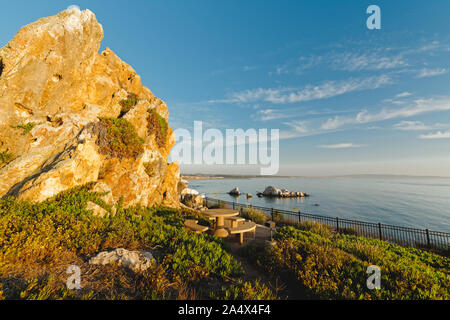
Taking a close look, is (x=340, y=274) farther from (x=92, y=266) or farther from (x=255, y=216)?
(x=255, y=216)

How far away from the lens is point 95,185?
8312mm

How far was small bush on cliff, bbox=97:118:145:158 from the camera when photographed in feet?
32.1

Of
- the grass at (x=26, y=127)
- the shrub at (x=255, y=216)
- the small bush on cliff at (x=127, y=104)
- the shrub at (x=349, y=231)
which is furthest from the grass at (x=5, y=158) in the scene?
the shrub at (x=349, y=231)

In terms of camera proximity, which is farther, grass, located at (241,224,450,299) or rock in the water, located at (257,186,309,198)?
rock in the water, located at (257,186,309,198)

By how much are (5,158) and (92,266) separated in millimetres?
7947

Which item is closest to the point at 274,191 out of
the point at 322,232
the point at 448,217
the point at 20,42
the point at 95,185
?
the point at 448,217

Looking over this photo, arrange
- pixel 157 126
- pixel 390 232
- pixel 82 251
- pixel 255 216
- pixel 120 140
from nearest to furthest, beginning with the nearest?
pixel 82 251 < pixel 120 140 < pixel 390 232 < pixel 157 126 < pixel 255 216

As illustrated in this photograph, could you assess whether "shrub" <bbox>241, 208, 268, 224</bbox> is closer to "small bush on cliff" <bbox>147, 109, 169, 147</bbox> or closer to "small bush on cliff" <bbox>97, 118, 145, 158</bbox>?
"small bush on cliff" <bbox>147, 109, 169, 147</bbox>

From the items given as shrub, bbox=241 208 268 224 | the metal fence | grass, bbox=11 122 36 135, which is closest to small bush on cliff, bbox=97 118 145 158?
grass, bbox=11 122 36 135

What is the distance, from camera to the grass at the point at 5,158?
7631mm

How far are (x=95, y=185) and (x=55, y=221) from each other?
327cm

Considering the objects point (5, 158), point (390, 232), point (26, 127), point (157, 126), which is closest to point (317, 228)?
point (390, 232)

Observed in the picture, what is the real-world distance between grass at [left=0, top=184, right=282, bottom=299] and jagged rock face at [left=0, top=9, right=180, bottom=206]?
2013 mm

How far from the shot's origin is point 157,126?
46.6 feet
